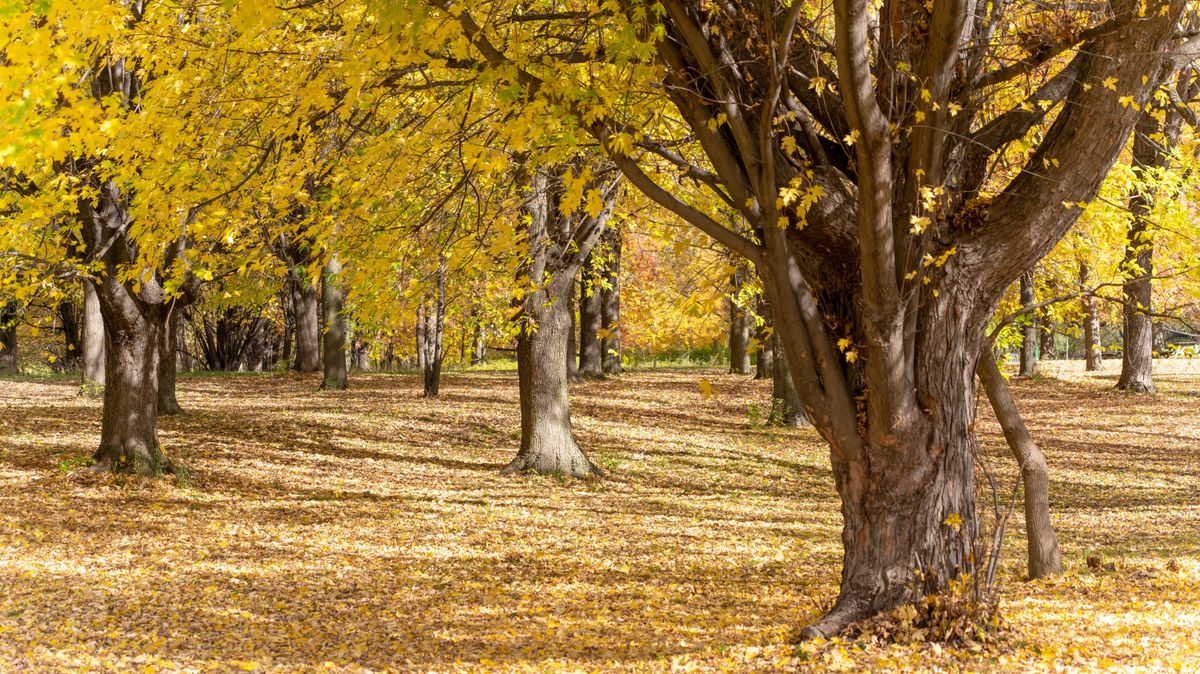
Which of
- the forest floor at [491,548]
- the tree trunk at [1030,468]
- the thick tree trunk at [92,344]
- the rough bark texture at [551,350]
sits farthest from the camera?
the thick tree trunk at [92,344]

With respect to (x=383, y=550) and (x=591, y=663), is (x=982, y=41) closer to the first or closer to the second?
(x=591, y=663)

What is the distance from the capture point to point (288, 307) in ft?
112

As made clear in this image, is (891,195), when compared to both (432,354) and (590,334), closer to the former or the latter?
(432,354)

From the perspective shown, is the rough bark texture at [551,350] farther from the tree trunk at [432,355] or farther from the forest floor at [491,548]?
the tree trunk at [432,355]

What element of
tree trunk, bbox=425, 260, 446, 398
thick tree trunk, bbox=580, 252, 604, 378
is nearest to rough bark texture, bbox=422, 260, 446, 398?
tree trunk, bbox=425, 260, 446, 398

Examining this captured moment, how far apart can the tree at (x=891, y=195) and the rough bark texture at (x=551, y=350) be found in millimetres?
6707

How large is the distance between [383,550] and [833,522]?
4816mm

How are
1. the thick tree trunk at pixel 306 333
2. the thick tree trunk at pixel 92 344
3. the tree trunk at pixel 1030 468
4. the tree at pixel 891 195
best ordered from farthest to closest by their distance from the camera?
1. the thick tree trunk at pixel 306 333
2. the thick tree trunk at pixel 92 344
3. the tree trunk at pixel 1030 468
4. the tree at pixel 891 195

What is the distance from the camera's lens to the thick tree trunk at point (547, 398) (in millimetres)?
12562

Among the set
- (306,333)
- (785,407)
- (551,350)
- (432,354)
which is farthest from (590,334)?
(551,350)

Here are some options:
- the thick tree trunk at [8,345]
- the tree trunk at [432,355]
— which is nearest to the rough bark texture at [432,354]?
the tree trunk at [432,355]

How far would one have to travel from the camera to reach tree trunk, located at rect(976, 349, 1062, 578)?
23.2 feet

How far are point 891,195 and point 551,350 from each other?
319 inches

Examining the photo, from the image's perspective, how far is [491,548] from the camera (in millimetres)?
9336
